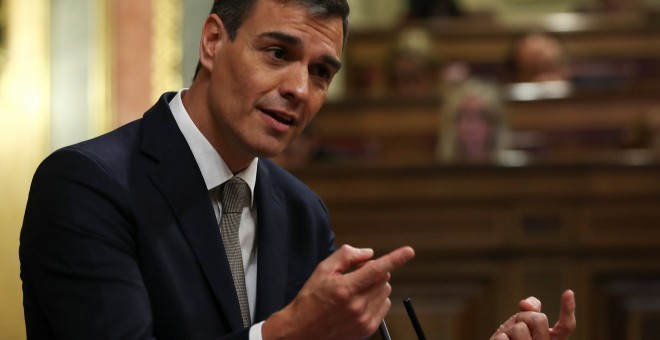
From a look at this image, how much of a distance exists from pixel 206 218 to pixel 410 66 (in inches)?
141

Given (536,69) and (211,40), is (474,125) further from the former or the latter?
(211,40)

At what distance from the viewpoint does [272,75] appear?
4.30ft

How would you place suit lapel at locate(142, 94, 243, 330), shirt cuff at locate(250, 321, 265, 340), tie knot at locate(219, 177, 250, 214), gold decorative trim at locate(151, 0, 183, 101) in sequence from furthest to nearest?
1. gold decorative trim at locate(151, 0, 183, 101)
2. tie knot at locate(219, 177, 250, 214)
3. suit lapel at locate(142, 94, 243, 330)
4. shirt cuff at locate(250, 321, 265, 340)

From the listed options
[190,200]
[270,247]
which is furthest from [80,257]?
[270,247]

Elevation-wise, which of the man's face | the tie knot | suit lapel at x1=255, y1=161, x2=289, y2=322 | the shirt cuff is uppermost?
the man's face

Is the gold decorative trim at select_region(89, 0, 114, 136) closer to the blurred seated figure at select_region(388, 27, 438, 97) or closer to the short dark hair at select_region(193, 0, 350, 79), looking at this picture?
the blurred seated figure at select_region(388, 27, 438, 97)

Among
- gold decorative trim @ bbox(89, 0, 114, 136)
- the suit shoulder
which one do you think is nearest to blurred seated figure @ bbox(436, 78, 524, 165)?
gold decorative trim @ bbox(89, 0, 114, 136)

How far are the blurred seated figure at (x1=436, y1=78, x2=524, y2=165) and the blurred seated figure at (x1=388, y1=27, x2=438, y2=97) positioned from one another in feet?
1.84

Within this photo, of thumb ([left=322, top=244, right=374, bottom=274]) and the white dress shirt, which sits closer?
thumb ([left=322, top=244, right=374, bottom=274])

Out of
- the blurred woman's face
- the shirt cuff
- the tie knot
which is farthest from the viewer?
the blurred woman's face

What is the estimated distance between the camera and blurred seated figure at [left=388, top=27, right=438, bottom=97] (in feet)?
15.8

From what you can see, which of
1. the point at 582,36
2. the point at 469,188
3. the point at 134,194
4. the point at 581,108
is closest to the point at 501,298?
the point at 469,188

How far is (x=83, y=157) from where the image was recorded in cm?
126

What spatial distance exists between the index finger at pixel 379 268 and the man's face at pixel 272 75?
0.28 m
